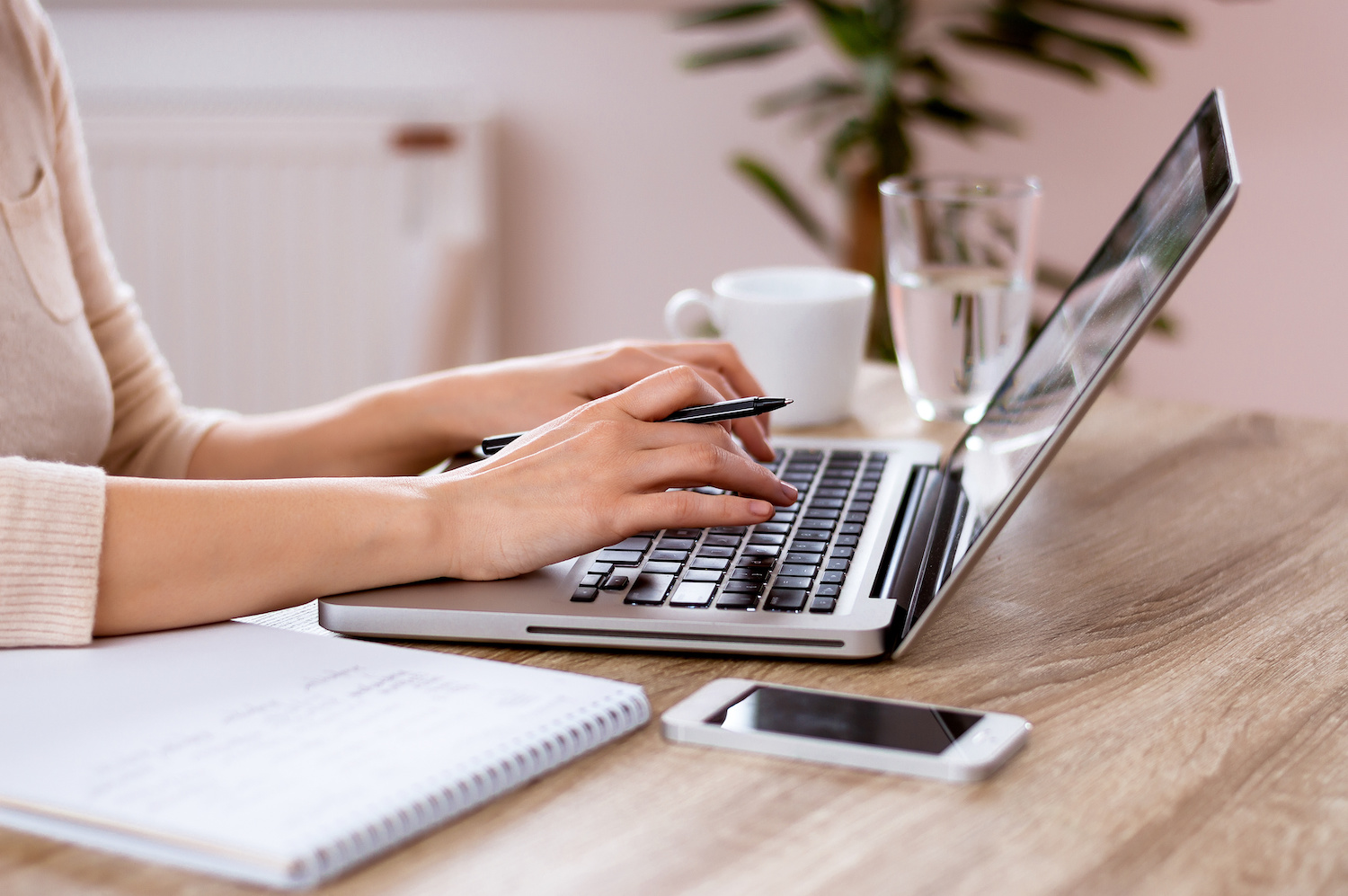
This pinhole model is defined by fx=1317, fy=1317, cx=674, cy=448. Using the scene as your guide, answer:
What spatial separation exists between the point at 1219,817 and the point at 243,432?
2.34 ft

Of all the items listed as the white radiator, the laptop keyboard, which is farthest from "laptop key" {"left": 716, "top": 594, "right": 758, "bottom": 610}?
the white radiator

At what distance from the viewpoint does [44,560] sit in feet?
1.87

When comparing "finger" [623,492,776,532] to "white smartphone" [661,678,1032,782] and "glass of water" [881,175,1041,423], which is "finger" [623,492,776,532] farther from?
"glass of water" [881,175,1041,423]

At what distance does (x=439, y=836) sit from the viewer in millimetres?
430

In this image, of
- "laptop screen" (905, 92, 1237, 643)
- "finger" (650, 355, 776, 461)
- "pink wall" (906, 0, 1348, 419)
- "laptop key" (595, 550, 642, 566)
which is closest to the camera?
"laptop screen" (905, 92, 1237, 643)

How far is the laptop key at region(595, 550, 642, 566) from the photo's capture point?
2.15ft

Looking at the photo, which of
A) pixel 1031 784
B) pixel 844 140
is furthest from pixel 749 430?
pixel 844 140

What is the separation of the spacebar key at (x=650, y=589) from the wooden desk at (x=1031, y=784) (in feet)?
0.09

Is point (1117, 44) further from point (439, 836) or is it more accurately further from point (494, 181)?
point (439, 836)

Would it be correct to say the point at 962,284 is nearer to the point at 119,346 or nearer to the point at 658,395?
the point at 658,395

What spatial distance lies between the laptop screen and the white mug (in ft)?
0.51

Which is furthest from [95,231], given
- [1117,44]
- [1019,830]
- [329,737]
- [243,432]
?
[1117,44]

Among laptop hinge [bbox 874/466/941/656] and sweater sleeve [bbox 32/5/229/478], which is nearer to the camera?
laptop hinge [bbox 874/466/941/656]

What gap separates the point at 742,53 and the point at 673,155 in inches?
17.8
